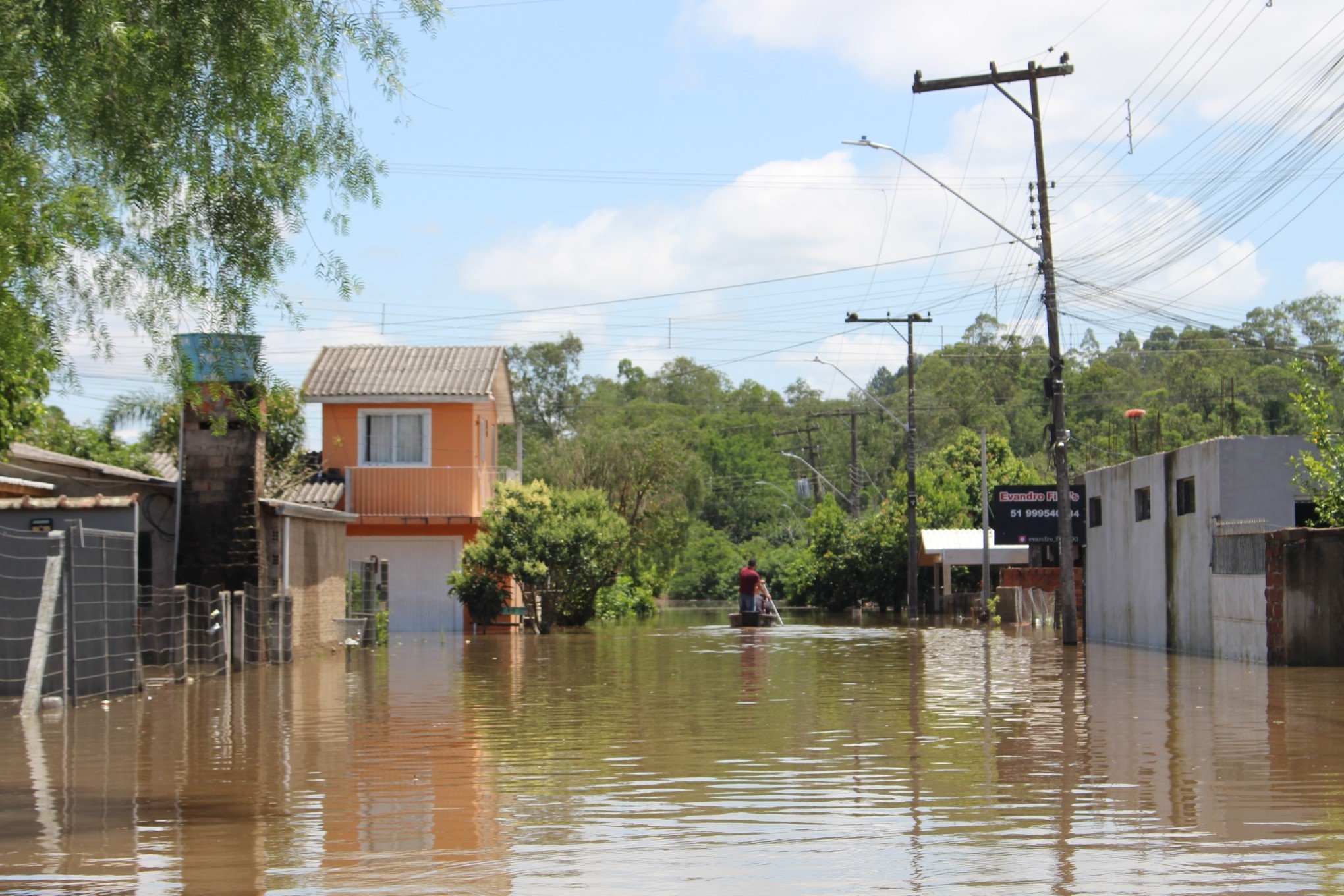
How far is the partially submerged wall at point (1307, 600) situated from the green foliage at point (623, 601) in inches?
898

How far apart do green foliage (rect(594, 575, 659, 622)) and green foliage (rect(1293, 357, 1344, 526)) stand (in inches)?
875

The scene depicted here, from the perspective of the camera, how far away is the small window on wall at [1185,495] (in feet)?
91.0

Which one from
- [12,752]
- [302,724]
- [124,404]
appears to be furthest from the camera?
[124,404]

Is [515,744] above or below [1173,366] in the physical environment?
below

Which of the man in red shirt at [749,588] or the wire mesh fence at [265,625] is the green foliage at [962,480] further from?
the wire mesh fence at [265,625]

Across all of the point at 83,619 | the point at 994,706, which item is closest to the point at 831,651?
the point at 994,706

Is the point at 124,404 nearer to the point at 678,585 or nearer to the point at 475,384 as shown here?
the point at 475,384

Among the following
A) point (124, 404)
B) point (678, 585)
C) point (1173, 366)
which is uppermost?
point (1173, 366)

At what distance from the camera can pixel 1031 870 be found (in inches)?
287

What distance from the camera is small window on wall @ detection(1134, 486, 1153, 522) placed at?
102ft

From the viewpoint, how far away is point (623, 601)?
5300cm

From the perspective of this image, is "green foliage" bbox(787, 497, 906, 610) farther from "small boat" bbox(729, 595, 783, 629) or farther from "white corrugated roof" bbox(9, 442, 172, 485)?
"white corrugated roof" bbox(9, 442, 172, 485)

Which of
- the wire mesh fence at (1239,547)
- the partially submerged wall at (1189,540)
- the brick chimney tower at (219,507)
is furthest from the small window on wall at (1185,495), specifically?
the brick chimney tower at (219,507)

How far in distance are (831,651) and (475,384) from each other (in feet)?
57.2
